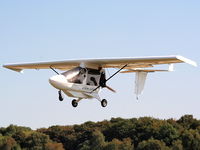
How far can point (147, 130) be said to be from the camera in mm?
154250

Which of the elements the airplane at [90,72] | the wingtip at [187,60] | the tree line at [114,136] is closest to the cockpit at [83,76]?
the airplane at [90,72]

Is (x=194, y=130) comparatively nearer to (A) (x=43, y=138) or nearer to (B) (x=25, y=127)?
(A) (x=43, y=138)

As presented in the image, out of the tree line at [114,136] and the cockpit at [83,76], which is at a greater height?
the cockpit at [83,76]

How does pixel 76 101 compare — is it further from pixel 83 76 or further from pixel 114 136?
pixel 114 136

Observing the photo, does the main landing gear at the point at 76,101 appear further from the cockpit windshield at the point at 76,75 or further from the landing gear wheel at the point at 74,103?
the cockpit windshield at the point at 76,75

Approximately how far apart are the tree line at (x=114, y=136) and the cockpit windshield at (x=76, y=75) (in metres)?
Result: 103

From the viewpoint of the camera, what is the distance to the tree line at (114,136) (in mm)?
147250

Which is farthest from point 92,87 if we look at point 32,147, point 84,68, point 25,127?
point 25,127

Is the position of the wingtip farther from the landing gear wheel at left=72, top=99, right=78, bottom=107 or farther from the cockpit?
the landing gear wheel at left=72, top=99, right=78, bottom=107

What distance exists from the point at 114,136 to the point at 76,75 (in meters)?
122

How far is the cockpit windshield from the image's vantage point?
4053cm

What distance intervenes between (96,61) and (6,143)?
125m

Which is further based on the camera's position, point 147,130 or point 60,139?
point 60,139

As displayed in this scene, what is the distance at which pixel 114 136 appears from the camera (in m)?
163
